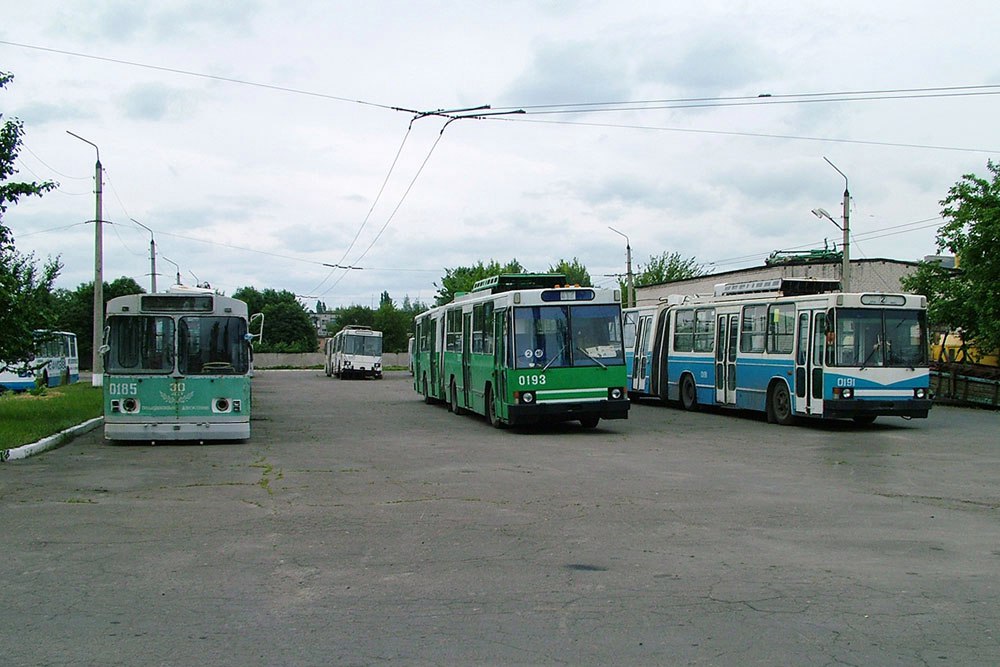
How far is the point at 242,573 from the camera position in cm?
752

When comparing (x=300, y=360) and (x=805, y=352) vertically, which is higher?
(x=805, y=352)

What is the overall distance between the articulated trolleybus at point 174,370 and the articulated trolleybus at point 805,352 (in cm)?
1119

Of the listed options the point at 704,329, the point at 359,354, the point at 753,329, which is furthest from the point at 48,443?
the point at 359,354

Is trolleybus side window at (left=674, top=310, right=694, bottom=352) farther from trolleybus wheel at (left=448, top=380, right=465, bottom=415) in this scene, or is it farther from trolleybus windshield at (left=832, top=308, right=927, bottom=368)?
trolleybus windshield at (left=832, top=308, right=927, bottom=368)

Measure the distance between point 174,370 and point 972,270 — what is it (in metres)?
21.6

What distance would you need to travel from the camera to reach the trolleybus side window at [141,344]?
17062 millimetres

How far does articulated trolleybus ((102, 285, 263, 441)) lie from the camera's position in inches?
666

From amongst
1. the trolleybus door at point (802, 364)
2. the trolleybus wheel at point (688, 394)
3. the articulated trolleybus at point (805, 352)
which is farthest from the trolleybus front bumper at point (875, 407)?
the trolleybus wheel at point (688, 394)

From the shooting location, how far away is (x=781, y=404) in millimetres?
21719

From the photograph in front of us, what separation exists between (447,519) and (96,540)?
3196 millimetres

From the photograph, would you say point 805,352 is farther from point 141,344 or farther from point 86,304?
point 86,304

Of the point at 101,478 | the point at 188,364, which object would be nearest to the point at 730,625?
the point at 101,478

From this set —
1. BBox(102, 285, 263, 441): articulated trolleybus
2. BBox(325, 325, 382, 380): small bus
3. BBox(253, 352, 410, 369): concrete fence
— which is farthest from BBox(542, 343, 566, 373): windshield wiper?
BBox(253, 352, 410, 369): concrete fence

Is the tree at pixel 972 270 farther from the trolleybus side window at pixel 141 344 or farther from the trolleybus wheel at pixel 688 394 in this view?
the trolleybus side window at pixel 141 344
